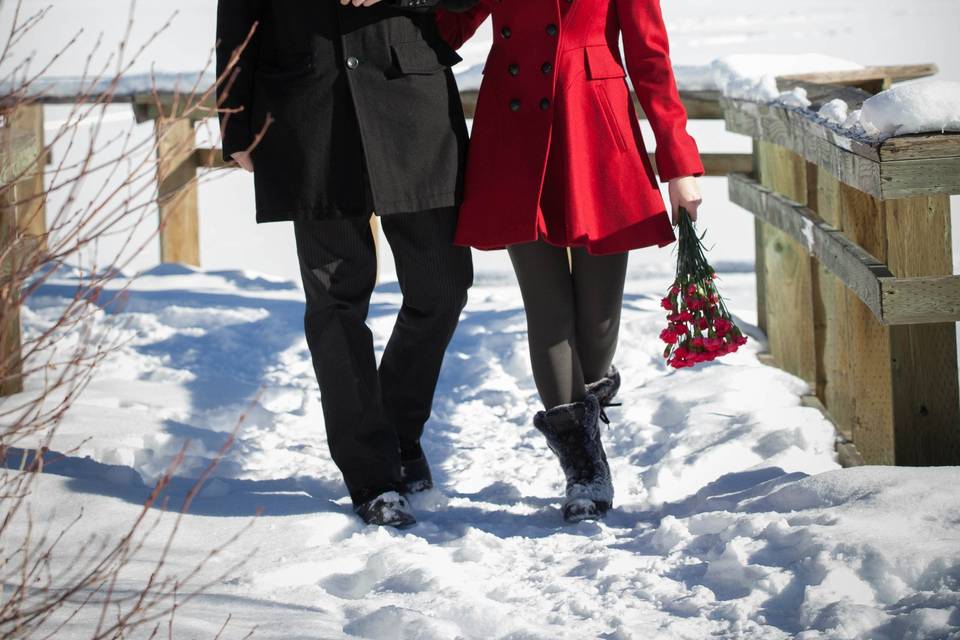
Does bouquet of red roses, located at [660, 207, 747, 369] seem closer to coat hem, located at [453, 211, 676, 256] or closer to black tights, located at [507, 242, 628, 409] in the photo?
coat hem, located at [453, 211, 676, 256]

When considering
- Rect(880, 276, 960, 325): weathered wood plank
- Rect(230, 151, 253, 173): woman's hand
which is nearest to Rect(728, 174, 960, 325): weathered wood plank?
Rect(880, 276, 960, 325): weathered wood plank

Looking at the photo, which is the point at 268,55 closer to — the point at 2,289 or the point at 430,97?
the point at 430,97

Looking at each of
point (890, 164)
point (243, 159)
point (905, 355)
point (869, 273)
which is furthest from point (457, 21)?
point (905, 355)

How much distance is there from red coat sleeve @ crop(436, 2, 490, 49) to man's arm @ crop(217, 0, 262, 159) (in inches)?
19.4

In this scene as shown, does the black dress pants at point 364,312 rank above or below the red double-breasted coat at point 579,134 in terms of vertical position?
below

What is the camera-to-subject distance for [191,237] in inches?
308

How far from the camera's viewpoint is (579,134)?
10.7 ft

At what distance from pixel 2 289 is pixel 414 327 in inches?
67.6

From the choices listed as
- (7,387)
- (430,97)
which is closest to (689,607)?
(430,97)

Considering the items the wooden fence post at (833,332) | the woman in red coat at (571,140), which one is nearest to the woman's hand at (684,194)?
the woman in red coat at (571,140)

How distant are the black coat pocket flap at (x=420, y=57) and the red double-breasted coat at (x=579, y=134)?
0.17 meters

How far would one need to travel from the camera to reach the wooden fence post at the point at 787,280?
4.82 meters

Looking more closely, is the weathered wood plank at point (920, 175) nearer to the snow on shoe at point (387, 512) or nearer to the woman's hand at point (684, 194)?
the woman's hand at point (684, 194)

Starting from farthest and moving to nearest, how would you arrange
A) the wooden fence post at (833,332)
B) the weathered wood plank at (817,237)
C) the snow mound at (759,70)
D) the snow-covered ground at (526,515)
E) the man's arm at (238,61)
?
1. the snow mound at (759,70)
2. the wooden fence post at (833,332)
3. the weathered wood plank at (817,237)
4. the man's arm at (238,61)
5. the snow-covered ground at (526,515)
